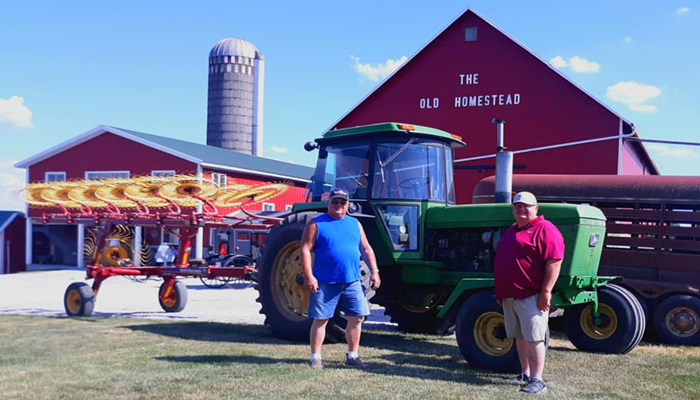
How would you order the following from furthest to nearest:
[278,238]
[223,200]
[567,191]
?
[223,200]
[567,191]
[278,238]

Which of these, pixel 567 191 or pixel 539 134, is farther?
pixel 539 134

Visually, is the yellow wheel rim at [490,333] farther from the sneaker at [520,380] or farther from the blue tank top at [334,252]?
the blue tank top at [334,252]

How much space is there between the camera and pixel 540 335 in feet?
19.0

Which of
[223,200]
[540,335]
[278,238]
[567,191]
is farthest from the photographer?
[223,200]

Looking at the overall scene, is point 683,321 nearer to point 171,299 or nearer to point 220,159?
point 171,299

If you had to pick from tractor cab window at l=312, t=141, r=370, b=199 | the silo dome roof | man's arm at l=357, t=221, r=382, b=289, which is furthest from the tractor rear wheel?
the silo dome roof

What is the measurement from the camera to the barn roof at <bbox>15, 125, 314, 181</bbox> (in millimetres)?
25844

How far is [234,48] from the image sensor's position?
1501 inches

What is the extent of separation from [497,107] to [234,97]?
19.5 m

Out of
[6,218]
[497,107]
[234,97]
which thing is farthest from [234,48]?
[497,107]

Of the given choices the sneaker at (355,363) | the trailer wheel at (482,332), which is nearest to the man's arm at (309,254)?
the sneaker at (355,363)

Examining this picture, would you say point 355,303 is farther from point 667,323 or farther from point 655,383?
point 667,323

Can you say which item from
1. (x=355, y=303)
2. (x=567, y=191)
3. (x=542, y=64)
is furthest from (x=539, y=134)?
(x=355, y=303)

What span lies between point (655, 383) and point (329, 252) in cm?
301
